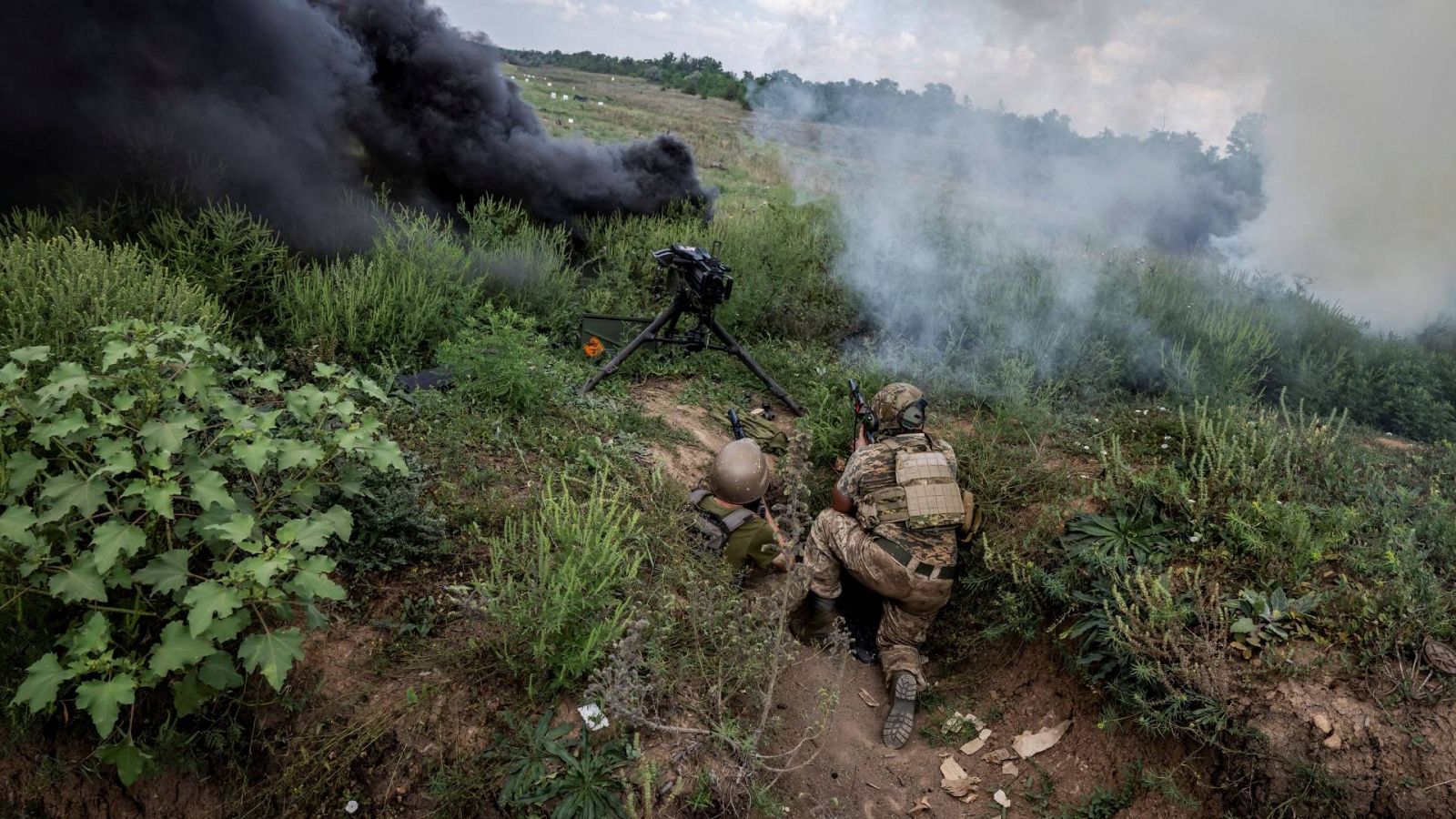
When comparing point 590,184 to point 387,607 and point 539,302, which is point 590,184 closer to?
point 539,302

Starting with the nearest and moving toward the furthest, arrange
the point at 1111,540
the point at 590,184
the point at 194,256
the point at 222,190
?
the point at 1111,540 < the point at 194,256 < the point at 222,190 < the point at 590,184

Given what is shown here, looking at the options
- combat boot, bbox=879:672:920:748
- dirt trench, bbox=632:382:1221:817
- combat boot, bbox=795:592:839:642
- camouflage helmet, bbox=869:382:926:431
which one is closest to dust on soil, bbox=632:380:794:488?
camouflage helmet, bbox=869:382:926:431

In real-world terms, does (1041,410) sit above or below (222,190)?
below

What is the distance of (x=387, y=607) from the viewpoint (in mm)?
3100

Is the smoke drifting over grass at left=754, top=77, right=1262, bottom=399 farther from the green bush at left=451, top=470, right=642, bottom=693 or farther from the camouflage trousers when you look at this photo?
the green bush at left=451, top=470, right=642, bottom=693

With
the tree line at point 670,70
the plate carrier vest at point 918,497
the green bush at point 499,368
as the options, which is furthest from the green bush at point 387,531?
the tree line at point 670,70

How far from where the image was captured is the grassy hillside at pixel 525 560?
2404 mm

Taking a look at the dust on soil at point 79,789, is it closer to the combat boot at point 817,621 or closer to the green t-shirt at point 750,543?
the green t-shirt at point 750,543

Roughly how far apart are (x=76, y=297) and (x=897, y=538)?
452 centimetres

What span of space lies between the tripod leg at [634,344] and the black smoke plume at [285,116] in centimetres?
265

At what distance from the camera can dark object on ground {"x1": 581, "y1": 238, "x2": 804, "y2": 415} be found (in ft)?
18.3

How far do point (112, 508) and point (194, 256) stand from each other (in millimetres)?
3341

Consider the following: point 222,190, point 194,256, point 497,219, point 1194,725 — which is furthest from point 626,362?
point 1194,725

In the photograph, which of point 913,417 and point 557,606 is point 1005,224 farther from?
point 557,606
